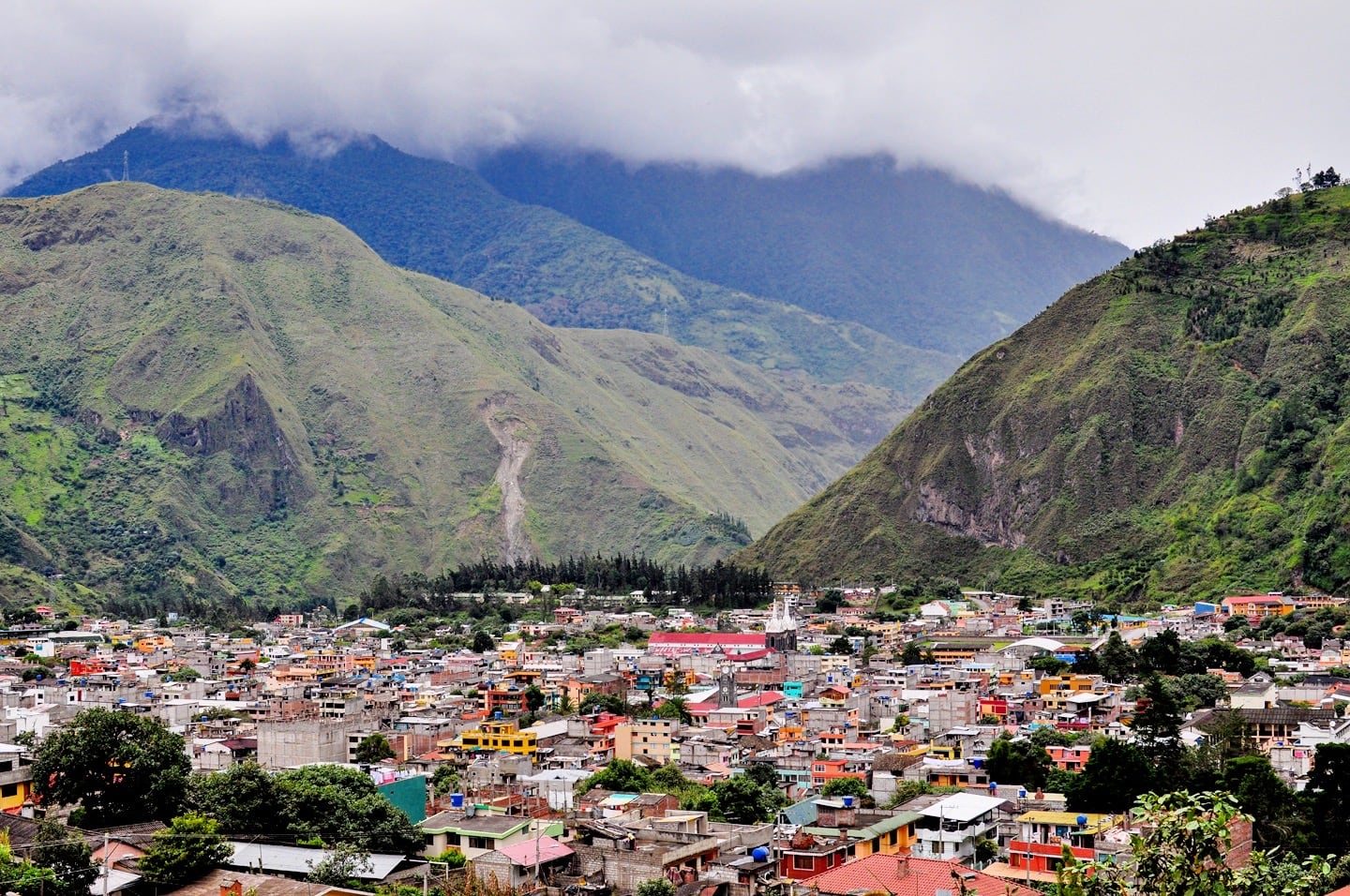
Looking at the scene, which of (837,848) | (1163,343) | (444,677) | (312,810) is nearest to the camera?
(837,848)

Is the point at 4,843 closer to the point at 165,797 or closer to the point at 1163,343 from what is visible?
the point at 165,797

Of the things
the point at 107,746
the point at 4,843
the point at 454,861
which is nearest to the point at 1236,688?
the point at 454,861

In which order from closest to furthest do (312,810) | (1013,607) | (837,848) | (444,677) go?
1. (837,848)
2. (312,810)
3. (444,677)
4. (1013,607)

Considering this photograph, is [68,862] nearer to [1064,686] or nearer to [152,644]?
[1064,686]

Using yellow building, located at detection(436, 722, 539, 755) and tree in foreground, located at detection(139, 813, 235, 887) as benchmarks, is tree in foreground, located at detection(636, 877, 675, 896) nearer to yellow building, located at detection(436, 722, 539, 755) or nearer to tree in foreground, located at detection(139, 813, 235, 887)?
tree in foreground, located at detection(139, 813, 235, 887)

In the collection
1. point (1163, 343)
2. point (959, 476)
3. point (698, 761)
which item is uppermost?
point (1163, 343)

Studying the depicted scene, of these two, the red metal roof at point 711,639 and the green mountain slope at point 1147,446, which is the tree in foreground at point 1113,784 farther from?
the green mountain slope at point 1147,446

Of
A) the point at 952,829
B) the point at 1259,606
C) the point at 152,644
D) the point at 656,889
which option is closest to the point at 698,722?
the point at 952,829
